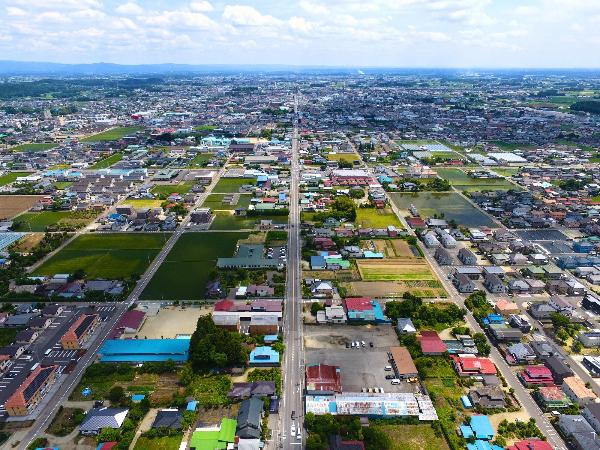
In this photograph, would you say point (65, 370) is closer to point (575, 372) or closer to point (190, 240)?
point (190, 240)

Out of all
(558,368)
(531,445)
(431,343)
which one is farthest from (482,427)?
(558,368)

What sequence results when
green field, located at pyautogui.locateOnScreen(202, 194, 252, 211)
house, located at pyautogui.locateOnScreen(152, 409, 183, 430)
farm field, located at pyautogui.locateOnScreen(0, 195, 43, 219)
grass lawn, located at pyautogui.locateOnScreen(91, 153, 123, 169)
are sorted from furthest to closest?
grass lawn, located at pyautogui.locateOnScreen(91, 153, 123, 169) < green field, located at pyautogui.locateOnScreen(202, 194, 252, 211) < farm field, located at pyautogui.locateOnScreen(0, 195, 43, 219) < house, located at pyautogui.locateOnScreen(152, 409, 183, 430)

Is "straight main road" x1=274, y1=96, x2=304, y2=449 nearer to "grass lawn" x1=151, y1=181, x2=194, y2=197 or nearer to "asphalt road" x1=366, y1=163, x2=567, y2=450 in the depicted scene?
"asphalt road" x1=366, y1=163, x2=567, y2=450

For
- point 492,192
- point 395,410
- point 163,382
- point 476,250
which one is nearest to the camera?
point 395,410

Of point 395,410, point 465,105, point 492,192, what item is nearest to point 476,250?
point 492,192

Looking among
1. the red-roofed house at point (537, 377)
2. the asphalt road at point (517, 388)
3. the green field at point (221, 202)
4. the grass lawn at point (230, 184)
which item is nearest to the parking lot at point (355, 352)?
the asphalt road at point (517, 388)

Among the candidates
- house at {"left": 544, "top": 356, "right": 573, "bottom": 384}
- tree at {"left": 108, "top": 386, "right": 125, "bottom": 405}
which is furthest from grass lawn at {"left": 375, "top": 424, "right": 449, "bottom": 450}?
tree at {"left": 108, "top": 386, "right": 125, "bottom": 405}
